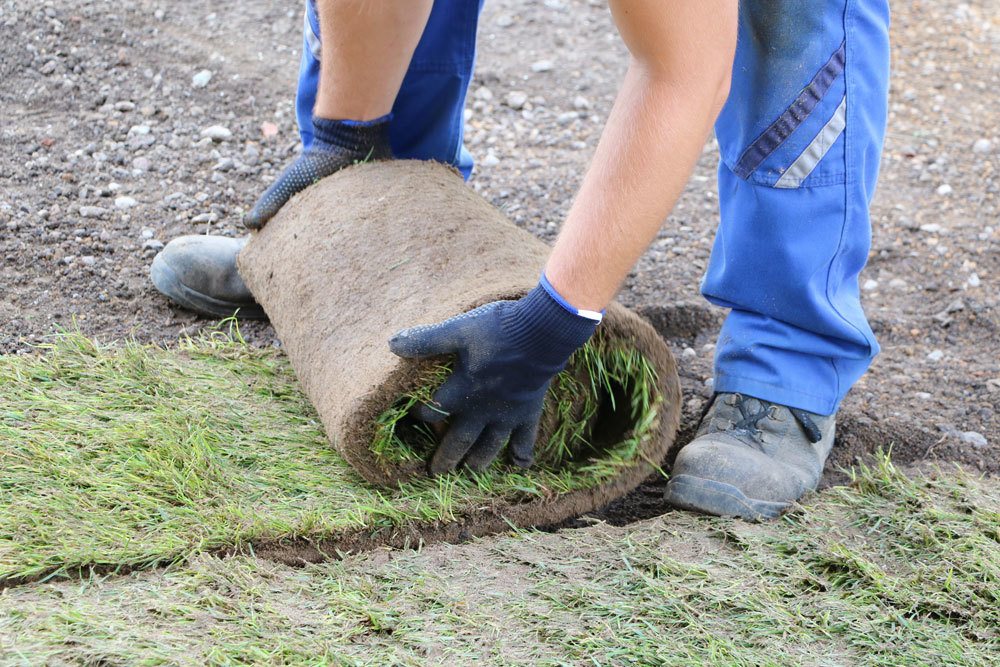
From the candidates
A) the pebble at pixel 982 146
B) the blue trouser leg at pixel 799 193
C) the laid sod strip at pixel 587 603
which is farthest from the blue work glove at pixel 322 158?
the pebble at pixel 982 146

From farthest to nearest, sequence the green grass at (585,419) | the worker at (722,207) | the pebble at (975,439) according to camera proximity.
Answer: the pebble at (975,439), the green grass at (585,419), the worker at (722,207)

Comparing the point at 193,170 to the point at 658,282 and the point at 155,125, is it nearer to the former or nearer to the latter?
the point at 155,125

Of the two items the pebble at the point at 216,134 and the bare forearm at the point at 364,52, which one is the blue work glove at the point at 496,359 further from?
the pebble at the point at 216,134

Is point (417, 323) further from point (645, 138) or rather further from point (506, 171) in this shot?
point (506, 171)

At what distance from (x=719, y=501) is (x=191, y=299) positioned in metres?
1.55

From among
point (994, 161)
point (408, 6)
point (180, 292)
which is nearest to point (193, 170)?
point (180, 292)

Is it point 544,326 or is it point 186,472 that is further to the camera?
point 186,472

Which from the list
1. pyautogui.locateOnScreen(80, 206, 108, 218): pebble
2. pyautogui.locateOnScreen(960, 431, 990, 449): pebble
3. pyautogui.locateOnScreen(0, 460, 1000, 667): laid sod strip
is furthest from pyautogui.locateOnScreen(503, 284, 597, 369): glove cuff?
pyautogui.locateOnScreen(80, 206, 108, 218): pebble

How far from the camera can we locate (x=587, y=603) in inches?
72.2

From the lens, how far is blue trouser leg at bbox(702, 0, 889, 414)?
215 centimetres

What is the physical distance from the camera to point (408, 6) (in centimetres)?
238

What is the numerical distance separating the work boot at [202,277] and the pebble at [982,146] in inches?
121

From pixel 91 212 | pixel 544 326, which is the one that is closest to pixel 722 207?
pixel 544 326

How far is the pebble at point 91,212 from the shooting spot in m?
3.12
